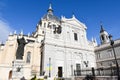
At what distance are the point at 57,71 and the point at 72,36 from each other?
10.8 meters

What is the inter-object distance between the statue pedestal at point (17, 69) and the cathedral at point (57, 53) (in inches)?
322

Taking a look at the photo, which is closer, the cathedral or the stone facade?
the cathedral

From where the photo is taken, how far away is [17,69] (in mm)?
12562

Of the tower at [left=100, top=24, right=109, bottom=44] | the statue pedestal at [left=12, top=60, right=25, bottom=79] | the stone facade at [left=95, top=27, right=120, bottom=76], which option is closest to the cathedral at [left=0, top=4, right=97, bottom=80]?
the stone facade at [left=95, top=27, right=120, bottom=76]

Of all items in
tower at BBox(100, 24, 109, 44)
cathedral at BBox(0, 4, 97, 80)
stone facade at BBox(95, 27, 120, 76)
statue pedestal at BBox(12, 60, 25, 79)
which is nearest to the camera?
statue pedestal at BBox(12, 60, 25, 79)

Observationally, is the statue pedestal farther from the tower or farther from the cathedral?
the tower

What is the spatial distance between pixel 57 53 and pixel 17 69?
1351 centimetres

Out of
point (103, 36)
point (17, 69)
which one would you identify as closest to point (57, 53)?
point (17, 69)

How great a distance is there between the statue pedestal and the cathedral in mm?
8185

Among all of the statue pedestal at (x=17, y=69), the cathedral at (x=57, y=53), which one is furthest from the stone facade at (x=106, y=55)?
the statue pedestal at (x=17, y=69)

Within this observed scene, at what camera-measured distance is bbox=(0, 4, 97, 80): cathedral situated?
23611 millimetres

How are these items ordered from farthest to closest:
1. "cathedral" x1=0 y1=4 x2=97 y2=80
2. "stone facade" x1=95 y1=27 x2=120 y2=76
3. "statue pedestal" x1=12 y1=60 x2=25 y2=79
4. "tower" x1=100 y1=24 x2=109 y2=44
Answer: "tower" x1=100 y1=24 x2=109 y2=44
"stone facade" x1=95 y1=27 x2=120 y2=76
"cathedral" x1=0 y1=4 x2=97 y2=80
"statue pedestal" x1=12 y1=60 x2=25 y2=79

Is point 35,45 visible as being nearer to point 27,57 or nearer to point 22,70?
point 27,57

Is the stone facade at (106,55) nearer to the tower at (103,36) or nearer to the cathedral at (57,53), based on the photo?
the cathedral at (57,53)
